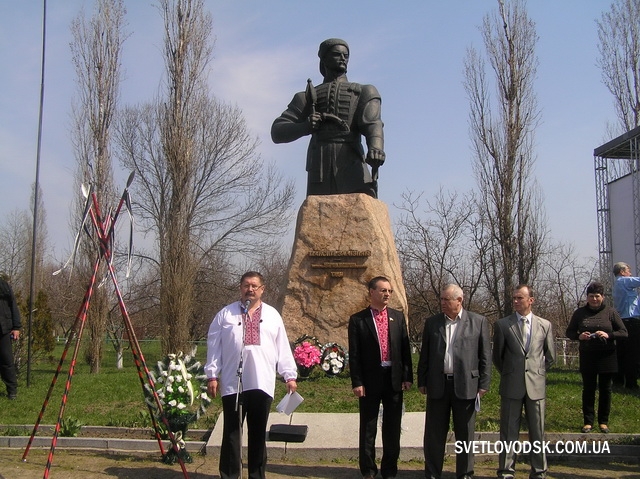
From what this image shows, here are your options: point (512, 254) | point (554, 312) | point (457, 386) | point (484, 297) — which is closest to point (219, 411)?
point (457, 386)

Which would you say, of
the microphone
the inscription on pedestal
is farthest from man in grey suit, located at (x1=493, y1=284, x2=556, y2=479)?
the inscription on pedestal

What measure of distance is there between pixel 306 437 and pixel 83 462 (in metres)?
1.79

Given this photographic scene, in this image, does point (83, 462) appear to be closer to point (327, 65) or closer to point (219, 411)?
point (219, 411)

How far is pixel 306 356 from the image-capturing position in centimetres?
813

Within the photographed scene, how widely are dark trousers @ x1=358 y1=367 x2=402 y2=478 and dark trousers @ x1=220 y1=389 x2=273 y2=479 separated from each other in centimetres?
75

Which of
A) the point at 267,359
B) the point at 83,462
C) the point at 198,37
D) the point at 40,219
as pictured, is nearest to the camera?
the point at 267,359

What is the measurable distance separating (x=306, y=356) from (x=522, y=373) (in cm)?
361

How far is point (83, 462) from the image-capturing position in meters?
5.39

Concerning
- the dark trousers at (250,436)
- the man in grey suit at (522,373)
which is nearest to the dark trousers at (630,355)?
the man in grey suit at (522,373)

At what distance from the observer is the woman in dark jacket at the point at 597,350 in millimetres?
6035

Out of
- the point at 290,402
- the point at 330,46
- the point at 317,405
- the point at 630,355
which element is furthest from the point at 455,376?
the point at 330,46

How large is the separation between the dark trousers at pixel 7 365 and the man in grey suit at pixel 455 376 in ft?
18.4

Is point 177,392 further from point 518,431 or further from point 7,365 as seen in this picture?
point 7,365

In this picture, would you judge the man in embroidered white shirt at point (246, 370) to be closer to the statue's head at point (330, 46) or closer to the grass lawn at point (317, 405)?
the grass lawn at point (317, 405)
